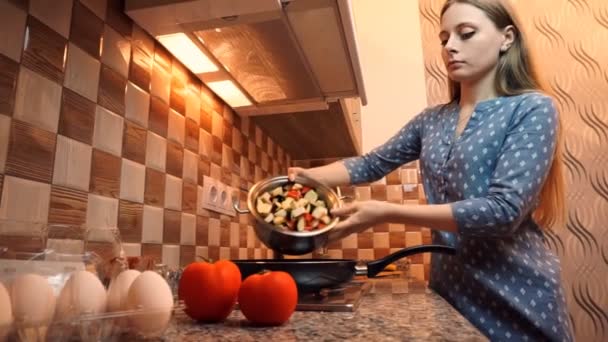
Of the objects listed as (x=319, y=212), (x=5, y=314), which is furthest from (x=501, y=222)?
(x=5, y=314)

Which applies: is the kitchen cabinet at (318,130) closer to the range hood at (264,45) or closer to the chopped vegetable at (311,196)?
the range hood at (264,45)

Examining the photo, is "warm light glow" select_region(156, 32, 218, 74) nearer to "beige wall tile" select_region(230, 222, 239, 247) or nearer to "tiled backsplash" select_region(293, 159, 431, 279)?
"beige wall tile" select_region(230, 222, 239, 247)

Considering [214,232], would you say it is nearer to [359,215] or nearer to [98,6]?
[359,215]

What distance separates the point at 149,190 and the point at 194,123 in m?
0.29

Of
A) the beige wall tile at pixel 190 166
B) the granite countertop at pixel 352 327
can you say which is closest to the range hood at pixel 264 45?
the beige wall tile at pixel 190 166

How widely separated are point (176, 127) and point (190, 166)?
0.40 feet

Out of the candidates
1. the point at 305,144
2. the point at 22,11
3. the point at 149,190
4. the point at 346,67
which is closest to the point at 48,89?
the point at 22,11

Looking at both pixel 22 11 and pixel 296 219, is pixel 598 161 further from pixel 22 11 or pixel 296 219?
pixel 22 11

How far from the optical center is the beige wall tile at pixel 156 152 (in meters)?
0.98

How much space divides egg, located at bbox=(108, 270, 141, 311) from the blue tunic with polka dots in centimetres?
62

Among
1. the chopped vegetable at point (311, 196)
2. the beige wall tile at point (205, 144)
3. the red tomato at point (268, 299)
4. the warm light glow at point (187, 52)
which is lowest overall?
the red tomato at point (268, 299)

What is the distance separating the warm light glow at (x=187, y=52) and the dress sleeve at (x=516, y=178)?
67cm

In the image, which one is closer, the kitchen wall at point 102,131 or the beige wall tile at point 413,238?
the kitchen wall at point 102,131

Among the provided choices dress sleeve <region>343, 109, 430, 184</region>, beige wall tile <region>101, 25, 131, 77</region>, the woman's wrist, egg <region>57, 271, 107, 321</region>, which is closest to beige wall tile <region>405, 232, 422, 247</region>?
dress sleeve <region>343, 109, 430, 184</region>
